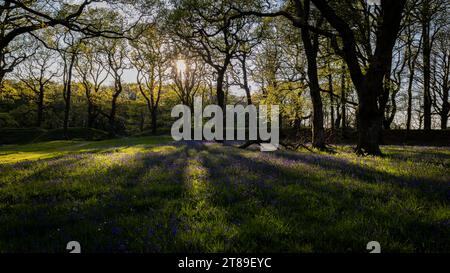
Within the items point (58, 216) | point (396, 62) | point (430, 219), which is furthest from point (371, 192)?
point (396, 62)

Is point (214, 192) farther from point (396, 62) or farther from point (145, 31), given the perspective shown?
point (396, 62)

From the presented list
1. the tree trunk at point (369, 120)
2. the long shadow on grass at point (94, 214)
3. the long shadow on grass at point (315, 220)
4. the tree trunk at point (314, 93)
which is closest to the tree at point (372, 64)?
the tree trunk at point (369, 120)

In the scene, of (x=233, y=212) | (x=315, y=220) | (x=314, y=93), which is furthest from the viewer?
(x=314, y=93)

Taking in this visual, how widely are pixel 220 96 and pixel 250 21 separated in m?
10.9

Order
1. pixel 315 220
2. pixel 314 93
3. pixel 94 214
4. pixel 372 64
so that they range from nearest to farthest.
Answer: pixel 315 220
pixel 94 214
pixel 372 64
pixel 314 93

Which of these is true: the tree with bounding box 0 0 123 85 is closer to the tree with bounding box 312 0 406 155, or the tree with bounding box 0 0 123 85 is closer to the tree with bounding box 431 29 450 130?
the tree with bounding box 312 0 406 155

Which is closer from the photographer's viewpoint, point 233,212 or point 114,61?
point 233,212

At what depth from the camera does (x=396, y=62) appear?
146ft

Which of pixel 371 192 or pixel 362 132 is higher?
pixel 362 132

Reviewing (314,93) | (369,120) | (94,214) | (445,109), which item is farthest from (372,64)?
(445,109)

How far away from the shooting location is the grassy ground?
4.25 meters

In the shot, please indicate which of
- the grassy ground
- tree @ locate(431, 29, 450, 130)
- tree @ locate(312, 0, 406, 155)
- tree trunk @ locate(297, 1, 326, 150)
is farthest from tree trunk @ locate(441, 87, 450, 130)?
the grassy ground

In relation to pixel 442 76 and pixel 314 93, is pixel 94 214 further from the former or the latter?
pixel 442 76

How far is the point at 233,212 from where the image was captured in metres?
5.61
